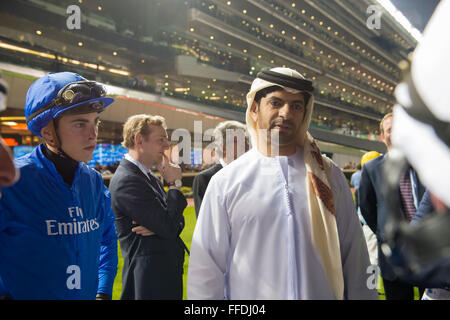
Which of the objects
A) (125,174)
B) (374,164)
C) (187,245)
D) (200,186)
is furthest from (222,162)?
(187,245)

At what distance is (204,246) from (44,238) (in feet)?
2.06

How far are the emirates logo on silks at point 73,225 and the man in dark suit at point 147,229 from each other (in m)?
0.66

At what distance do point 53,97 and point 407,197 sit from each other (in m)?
2.28

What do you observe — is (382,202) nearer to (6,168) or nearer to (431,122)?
(431,122)

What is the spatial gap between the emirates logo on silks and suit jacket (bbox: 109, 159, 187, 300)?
0.66 metres

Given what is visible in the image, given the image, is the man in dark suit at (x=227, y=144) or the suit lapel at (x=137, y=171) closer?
the suit lapel at (x=137, y=171)

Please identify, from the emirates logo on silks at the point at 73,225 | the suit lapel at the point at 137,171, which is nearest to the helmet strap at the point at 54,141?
the emirates logo on silks at the point at 73,225

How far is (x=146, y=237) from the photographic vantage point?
220 cm

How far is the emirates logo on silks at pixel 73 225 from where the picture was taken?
4.29 feet

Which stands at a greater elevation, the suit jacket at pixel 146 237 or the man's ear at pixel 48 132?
the man's ear at pixel 48 132

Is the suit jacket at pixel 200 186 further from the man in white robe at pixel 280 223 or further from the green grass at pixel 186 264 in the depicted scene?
the man in white robe at pixel 280 223
